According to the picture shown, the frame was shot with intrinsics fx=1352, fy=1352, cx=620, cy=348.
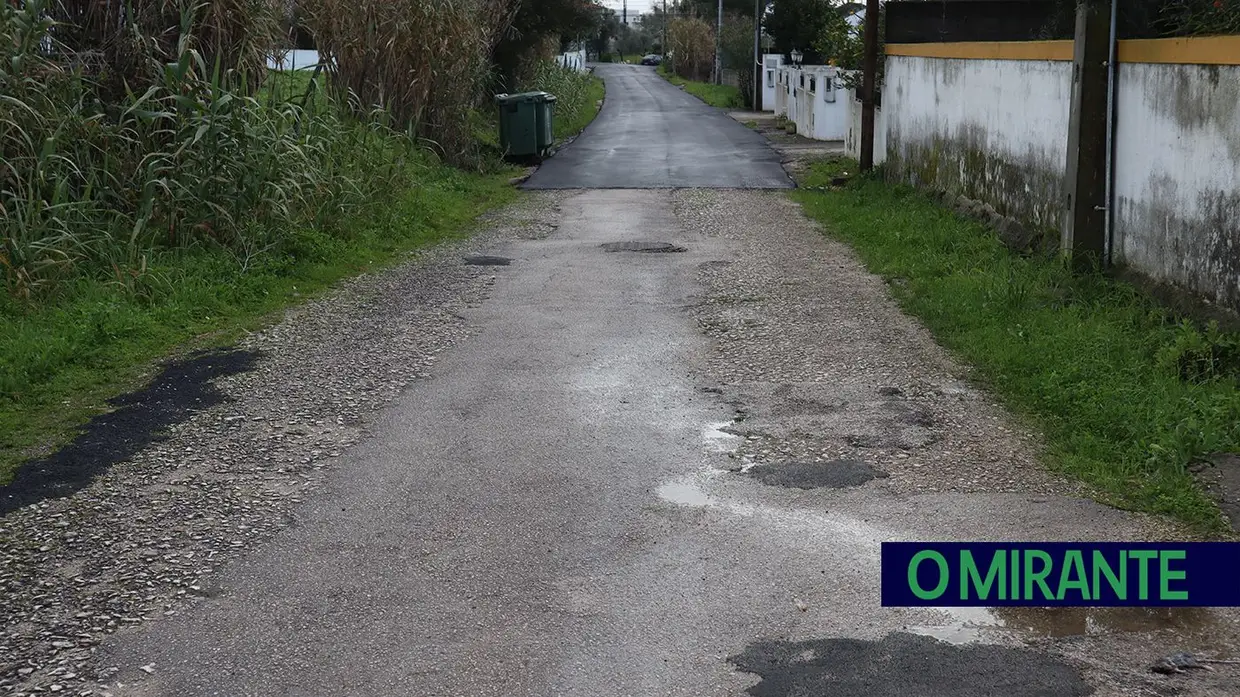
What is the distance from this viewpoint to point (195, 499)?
20.3 feet

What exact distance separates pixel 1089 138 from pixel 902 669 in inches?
281

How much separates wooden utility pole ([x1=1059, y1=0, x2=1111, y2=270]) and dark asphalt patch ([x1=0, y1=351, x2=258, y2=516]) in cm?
634

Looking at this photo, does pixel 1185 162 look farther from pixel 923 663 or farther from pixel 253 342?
pixel 253 342

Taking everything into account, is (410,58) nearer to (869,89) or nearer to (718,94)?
(869,89)

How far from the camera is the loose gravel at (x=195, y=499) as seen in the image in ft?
15.9

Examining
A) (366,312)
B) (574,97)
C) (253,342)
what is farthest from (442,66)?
(574,97)

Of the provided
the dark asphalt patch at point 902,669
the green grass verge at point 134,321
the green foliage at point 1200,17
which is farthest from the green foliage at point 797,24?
the dark asphalt patch at point 902,669

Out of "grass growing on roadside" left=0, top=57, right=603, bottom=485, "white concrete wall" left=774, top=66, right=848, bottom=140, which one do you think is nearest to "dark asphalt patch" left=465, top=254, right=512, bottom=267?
"grass growing on roadside" left=0, top=57, right=603, bottom=485

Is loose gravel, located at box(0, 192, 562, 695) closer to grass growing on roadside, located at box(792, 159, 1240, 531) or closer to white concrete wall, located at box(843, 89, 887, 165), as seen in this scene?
grass growing on roadside, located at box(792, 159, 1240, 531)

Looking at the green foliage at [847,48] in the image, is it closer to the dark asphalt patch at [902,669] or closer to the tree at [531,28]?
the tree at [531,28]

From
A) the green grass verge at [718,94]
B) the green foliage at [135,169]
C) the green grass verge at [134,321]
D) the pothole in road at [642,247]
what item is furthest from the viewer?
the green grass verge at [718,94]

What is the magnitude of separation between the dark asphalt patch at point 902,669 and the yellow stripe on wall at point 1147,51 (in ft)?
17.1

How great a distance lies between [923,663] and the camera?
14.7ft

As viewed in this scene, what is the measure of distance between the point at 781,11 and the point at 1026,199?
1368 inches
